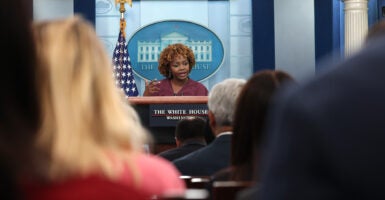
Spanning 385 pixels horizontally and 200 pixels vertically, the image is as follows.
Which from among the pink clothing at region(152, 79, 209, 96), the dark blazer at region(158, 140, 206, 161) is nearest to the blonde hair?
the dark blazer at region(158, 140, 206, 161)

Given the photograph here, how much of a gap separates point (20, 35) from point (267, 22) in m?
9.58

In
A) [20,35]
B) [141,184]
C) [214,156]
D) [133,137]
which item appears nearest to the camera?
[20,35]

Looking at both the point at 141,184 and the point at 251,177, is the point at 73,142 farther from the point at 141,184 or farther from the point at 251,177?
the point at 251,177

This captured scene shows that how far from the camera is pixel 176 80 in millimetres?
7090

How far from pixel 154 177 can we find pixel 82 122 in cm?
17

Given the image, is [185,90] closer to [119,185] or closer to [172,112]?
[172,112]

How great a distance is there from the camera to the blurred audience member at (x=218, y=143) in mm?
3311

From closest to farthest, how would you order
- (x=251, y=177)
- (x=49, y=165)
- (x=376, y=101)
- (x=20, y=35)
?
(x=376, y=101) < (x=20, y=35) < (x=49, y=165) < (x=251, y=177)

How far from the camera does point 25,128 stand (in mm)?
1100

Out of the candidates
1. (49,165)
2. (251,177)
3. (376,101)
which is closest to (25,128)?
(49,165)

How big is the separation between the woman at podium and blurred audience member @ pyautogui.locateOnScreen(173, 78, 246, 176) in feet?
11.6

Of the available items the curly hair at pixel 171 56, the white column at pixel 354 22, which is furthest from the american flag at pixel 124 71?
the white column at pixel 354 22

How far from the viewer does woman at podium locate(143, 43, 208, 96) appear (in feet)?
23.0

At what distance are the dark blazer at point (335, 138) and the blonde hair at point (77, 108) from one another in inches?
18.1
